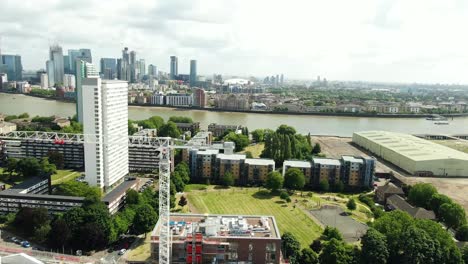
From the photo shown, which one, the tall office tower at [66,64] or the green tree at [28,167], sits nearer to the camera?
the green tree at [28,167]

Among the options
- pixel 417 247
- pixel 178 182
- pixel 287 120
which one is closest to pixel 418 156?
pixel 417 247

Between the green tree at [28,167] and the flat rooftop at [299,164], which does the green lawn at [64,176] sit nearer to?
the green tree at [28,167]

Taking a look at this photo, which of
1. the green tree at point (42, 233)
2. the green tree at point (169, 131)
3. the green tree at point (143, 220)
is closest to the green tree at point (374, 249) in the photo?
the green tree at point (143, 220)

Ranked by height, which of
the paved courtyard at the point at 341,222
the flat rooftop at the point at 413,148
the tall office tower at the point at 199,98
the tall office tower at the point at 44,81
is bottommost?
the paved courtyard at the point at 341,222

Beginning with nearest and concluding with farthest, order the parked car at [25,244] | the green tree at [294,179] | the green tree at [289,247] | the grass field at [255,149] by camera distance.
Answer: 1. the green tree at [289,247]
2. the parked car at [25,244]
3. the green tree at [294,179]
4. the grass field at [255,149]

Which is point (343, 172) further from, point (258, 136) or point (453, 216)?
point (258, 136)

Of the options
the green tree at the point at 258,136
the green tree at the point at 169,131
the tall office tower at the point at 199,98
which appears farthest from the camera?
the tall office tower at the point at 199,98
